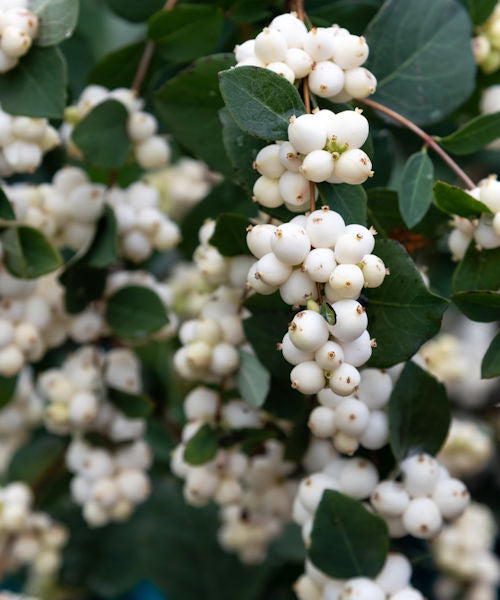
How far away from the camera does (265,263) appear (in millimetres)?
366

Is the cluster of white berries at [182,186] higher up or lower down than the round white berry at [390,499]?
lower down

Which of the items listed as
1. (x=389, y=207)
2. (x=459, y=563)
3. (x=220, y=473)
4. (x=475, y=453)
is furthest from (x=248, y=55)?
(x=459, y=563)

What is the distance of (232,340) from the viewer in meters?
0.51

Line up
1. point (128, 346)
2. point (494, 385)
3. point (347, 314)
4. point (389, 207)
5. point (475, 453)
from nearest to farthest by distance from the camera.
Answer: point (347, 314)
point (389, 207)
point (128, 346)
point (475, 453)
point (494, 385)

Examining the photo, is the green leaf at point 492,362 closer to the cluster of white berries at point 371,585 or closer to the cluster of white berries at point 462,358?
the cluster of white berries at point 371,585

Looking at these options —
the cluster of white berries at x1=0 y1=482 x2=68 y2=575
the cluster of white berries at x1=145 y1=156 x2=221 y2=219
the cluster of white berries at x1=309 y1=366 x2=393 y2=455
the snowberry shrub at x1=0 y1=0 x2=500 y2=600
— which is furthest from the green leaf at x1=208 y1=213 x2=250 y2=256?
the cluster of white berries at x1=145 y1=156 x2=221 y2=219

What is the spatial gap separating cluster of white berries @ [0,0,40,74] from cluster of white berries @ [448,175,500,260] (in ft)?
0.94

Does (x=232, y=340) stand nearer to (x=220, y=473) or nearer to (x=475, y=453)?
(x=220, y=473)

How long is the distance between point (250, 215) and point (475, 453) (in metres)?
0.43

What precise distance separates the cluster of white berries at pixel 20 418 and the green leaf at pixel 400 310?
385 millimetres

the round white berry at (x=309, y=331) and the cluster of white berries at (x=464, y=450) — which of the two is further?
the cluster of white berries at (x=464, y=450)

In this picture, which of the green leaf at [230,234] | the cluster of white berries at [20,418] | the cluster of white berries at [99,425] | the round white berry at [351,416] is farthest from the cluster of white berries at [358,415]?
the cluster of white berries at [20,418]

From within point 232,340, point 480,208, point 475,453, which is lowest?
point 475,453

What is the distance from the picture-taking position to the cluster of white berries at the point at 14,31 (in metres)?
0.47
